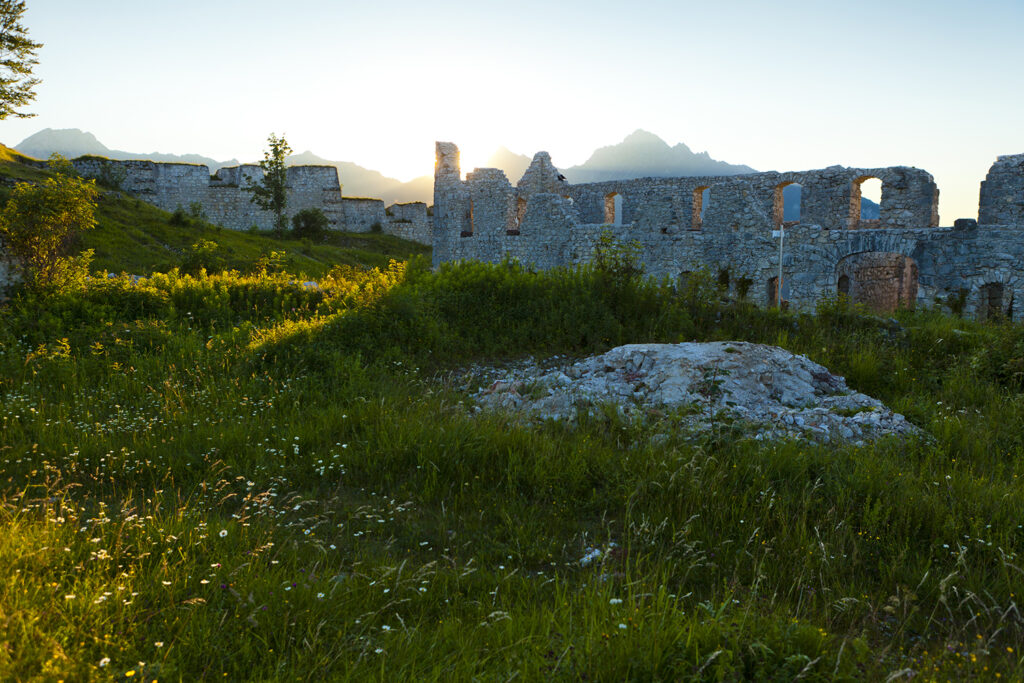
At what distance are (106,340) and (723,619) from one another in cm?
922

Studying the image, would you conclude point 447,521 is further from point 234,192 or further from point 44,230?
point 234,192

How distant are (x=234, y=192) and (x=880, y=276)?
3573cm

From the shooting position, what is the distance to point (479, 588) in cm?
353

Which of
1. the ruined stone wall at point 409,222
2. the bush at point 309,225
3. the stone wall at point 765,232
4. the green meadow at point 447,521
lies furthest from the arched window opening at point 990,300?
the ruined stone wall at point 409,222

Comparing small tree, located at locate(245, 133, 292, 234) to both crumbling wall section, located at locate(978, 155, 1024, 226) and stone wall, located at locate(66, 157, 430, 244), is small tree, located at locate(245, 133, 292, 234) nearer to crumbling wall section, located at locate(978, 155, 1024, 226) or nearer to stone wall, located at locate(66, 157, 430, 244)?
stone wall, located at locate(66, 157, 430, 244)

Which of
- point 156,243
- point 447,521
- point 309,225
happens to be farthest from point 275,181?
point 447,521

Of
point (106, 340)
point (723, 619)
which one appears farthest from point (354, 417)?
point (106, 340)

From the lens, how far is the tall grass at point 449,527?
2.69m

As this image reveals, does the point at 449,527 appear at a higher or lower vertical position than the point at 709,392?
lower

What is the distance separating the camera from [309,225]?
1430 inches

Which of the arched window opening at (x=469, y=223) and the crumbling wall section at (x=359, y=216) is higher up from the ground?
the crumbling wall section at (x=359, y=216)

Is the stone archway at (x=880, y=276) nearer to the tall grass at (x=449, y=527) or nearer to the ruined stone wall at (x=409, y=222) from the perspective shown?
the tall grass at (x=449, y=527)

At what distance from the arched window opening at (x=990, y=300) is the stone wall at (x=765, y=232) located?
0.02m

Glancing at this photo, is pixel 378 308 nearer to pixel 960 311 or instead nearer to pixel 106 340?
pixel 106 340
